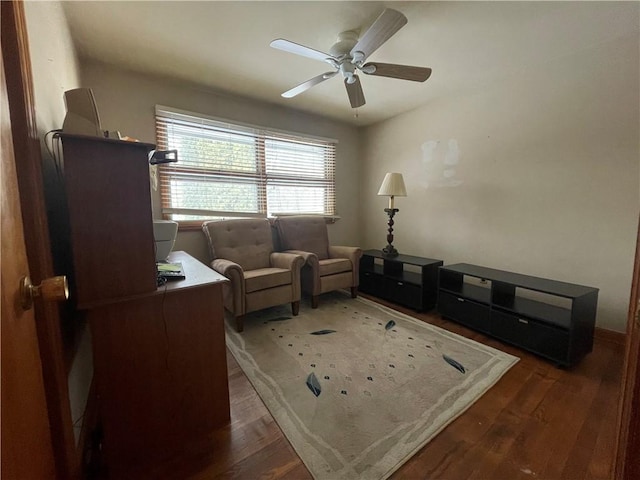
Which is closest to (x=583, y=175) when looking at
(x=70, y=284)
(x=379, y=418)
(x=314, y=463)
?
(x=379, y=418)

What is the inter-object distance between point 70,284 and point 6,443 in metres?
0.90

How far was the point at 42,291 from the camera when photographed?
2.01ft

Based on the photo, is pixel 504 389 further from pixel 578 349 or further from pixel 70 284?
pixel 70 284

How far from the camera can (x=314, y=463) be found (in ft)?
3.76

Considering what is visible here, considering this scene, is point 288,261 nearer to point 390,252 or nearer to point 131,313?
point 390,252

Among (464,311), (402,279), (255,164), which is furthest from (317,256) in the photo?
(464,311)

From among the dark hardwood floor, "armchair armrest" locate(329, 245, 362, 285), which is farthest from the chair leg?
"armchair armrest" locate(329, 245, 362, 285)

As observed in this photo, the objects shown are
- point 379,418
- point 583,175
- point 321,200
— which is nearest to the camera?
point 379,418

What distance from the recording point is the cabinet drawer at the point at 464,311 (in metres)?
2.25

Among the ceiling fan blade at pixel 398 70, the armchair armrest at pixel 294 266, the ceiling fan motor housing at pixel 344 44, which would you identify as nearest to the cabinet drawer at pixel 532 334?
the armchair armrest at pixel 294 266

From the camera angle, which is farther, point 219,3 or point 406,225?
point 406,225

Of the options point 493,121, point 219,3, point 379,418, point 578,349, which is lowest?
point 379,418

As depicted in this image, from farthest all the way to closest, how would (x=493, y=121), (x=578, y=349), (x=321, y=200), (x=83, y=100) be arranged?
(x=321, y=200)
(x=493, y=121)
(x=578, y=349)
(x=83, y=100)

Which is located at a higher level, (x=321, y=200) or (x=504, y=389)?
(x=321, y=200)
